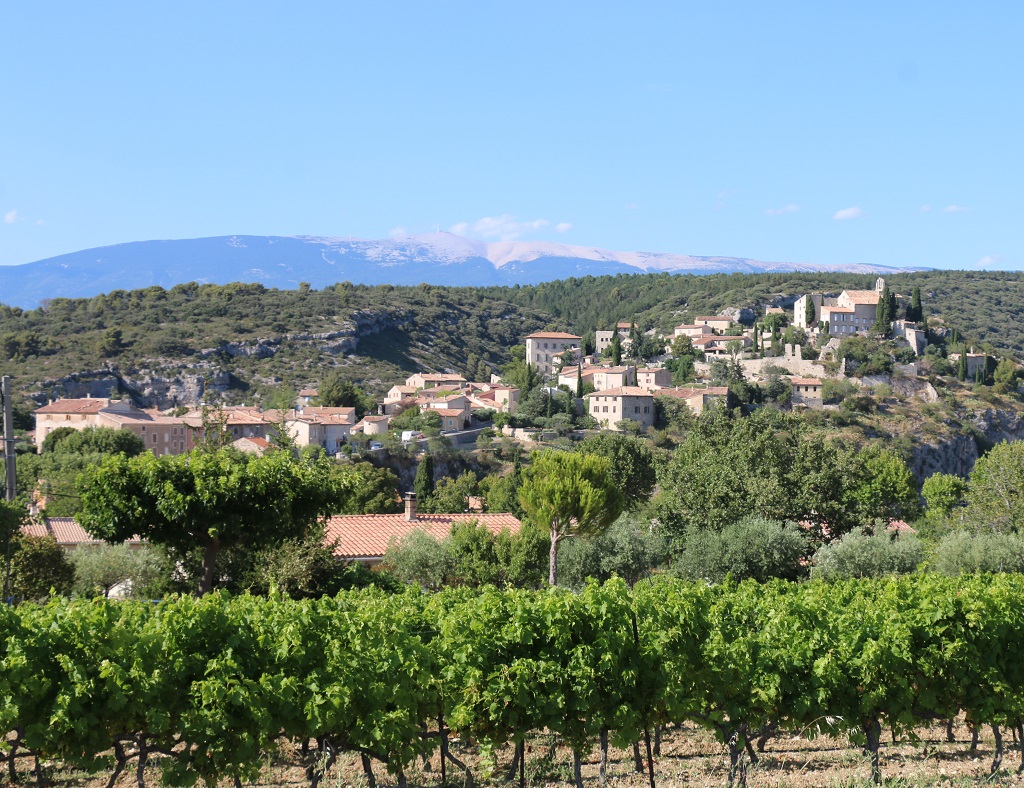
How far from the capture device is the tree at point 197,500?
47.8 feet

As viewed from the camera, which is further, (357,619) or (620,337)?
(620,337)

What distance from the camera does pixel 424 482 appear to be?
59406 millimetres

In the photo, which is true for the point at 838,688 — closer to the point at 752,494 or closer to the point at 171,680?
the point at 171,680

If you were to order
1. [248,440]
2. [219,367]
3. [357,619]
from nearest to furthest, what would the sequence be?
[357,619], [248,440], [219,367]

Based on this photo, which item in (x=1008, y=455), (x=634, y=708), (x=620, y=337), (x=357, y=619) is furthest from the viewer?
(x=620, y=337)

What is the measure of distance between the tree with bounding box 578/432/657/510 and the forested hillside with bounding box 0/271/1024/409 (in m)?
49.2

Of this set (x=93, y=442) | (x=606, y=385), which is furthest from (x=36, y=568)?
(x=606, y=385)

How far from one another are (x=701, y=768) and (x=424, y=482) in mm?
49894

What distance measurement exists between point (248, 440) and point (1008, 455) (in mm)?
48570

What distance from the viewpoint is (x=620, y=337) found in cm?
12269

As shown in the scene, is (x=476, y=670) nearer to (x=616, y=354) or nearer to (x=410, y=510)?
(x=410, y=510)

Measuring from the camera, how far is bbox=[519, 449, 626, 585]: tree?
22766 mm

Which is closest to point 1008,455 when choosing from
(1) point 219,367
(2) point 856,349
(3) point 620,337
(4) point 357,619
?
(4) point 357,619

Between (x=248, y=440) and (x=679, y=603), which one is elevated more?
(x=679, y=603)
